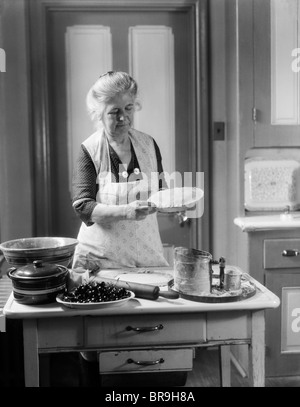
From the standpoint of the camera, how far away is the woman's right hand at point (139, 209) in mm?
2324

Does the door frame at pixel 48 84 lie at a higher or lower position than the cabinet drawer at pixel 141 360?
higher

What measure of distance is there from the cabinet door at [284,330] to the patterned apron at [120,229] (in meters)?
0.91

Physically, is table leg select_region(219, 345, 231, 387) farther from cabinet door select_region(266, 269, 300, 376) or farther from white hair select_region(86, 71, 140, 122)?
white hair select_region(86, 71, 140, 122)

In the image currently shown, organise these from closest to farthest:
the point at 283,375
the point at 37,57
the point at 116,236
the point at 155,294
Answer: the point at 155,294
the point at 116,236
the point at 283,375
the point at 37,57

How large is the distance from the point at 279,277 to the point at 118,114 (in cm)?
144

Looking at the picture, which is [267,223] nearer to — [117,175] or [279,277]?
[279,277]

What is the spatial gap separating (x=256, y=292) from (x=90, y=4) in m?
2.47

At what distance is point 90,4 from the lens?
3.57m

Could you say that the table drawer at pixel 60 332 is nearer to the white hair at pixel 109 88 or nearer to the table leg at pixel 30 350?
the table leg at pixel 30 350

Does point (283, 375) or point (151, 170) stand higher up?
point (151, 170)

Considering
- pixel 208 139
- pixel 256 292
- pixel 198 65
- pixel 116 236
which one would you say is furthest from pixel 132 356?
pixel 198 65

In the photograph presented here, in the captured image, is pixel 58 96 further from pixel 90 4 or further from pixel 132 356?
pixel 132 356

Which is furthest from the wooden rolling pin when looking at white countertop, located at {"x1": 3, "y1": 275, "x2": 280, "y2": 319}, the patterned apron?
the patterned apron

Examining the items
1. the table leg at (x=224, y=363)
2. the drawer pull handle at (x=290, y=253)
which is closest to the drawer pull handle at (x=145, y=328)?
the table leg at (x=224, y=363)
